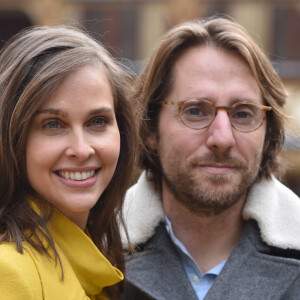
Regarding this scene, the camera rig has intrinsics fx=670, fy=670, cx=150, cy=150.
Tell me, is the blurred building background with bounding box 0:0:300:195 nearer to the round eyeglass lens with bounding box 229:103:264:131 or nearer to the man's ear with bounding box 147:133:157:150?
the man's ear with bounding box 147:133:157:150

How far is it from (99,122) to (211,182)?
864 millimetres

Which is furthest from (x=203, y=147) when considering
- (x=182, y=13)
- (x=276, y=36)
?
(x=276, y=36)

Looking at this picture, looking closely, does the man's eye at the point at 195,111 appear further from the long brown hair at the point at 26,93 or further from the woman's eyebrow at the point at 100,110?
the woman's eyebrow at the point at 100,110

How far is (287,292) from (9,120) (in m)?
1.42

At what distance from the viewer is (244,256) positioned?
3053 mm

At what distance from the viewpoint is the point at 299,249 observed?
9.80 feet

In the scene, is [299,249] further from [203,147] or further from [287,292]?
[203,147]

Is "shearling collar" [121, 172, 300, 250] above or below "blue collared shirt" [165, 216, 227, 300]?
above

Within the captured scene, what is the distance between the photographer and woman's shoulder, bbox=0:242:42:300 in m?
2.06

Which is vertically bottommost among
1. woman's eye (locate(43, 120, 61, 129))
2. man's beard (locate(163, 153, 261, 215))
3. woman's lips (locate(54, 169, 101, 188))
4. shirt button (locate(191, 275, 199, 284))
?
shirt button (locate(191, 275, 199, 284))

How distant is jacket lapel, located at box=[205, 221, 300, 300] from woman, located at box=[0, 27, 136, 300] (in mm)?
652

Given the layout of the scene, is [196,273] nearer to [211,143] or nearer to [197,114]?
[211,143]

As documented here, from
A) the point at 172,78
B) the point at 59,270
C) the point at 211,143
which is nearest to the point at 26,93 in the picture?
the point at 59,270

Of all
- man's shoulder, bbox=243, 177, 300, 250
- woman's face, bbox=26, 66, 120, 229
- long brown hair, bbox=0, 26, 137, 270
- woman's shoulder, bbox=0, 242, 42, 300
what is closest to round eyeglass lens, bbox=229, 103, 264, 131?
man's shoulder, bbox=243, 177, 300, 250
